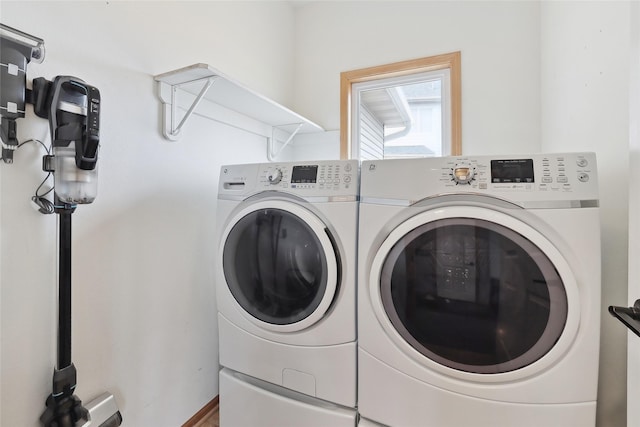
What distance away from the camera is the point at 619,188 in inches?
35.9

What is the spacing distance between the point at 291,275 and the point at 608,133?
47.1 inches

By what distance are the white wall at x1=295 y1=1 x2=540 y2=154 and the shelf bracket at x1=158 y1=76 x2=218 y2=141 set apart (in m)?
1.10

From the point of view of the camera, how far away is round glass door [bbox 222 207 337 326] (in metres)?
1.04

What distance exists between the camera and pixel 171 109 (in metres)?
1.25

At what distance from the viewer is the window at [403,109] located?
183 centimetres

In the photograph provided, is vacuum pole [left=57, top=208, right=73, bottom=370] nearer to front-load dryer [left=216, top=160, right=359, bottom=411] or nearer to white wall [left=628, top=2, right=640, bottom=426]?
front-load dryer [left=216, top=160, right=359, bottom=411]

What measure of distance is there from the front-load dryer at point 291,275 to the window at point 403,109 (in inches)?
40.7

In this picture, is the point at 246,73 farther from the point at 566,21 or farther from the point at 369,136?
the point at 566,21

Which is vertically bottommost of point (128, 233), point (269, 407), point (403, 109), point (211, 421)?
point (211, 421)

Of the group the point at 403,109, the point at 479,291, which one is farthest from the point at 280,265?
the point at 403,109

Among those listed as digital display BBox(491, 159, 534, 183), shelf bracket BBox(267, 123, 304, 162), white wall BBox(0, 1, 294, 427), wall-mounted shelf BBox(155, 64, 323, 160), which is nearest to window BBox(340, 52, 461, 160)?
shelf bracket BBox(267, 123, 304, 162)

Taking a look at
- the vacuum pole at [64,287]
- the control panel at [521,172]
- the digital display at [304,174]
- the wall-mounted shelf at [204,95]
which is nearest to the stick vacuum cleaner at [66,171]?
the vacuum pole at [64,287]

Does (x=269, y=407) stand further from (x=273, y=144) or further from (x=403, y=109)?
(x=403, y=109)

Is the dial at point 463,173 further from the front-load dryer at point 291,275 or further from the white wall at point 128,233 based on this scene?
the white wall at point 128,233
